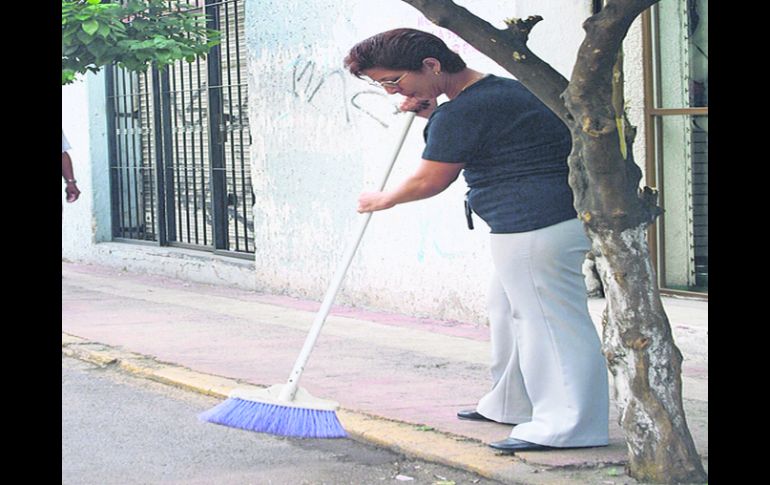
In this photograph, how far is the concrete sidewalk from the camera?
5785 mm

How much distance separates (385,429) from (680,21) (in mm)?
3742

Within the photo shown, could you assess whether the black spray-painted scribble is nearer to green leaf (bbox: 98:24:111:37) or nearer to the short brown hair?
green leaf (bbox: 98:24:111:37)

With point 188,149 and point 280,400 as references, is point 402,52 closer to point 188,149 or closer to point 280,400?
point 280,400

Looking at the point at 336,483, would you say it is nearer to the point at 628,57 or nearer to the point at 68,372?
the point at 68,372

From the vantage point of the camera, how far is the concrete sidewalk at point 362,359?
5.79 metres

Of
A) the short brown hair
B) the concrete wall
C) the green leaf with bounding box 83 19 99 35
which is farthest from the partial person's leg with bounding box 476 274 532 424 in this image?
the green leaf with bounding box 83 19 99 35

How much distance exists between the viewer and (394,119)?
10352mm

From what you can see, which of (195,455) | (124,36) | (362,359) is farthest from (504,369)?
(124,36)

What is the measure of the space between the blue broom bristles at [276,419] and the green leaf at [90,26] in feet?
17.3

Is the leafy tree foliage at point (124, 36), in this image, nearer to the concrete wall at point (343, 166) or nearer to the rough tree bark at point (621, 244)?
the concrete wall at point (343, 166)

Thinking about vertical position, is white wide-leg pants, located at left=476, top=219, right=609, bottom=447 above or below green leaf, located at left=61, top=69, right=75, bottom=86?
below

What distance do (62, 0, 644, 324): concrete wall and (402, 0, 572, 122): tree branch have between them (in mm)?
3745
